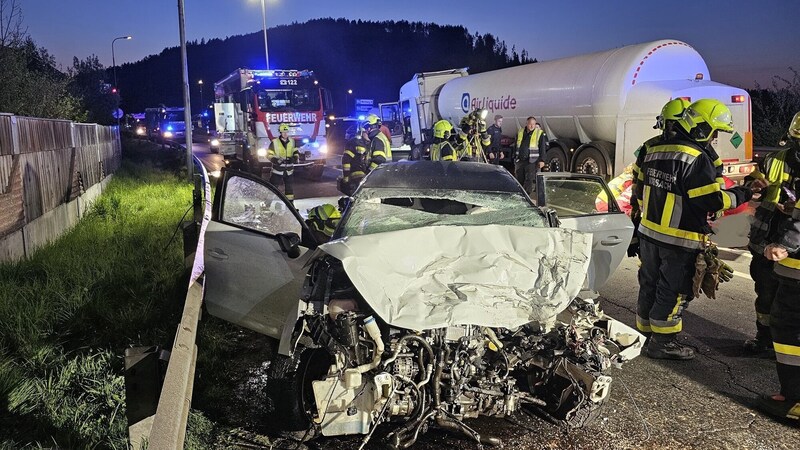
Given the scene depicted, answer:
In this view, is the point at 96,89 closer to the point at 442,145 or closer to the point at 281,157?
the point at 281,157

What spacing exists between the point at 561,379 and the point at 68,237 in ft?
23.0

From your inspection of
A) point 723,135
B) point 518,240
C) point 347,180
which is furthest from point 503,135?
point 518,240

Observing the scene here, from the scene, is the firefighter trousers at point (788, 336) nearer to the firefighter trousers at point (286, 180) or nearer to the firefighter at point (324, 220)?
the firefighter at point (324, 220)

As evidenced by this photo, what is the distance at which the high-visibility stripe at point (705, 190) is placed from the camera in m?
4.13

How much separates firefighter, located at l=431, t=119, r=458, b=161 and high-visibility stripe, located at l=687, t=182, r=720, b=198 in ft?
15.0

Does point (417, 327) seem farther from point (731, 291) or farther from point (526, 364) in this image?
point (731, 291)

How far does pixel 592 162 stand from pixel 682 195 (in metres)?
8.77

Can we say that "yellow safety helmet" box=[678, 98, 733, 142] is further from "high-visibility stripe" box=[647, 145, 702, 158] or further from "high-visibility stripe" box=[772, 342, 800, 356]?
"high-visibility stripe" box=[772, 342, 800, 356]

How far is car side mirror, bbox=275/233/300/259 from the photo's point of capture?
385cm

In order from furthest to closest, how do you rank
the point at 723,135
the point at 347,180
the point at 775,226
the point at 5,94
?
the point at 5,94
the point at 723,135
the point at 347,180
the point at 775,226

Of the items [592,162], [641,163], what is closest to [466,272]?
[641,163]

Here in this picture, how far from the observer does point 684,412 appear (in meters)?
3.62

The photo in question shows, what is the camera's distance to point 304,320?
3051mm

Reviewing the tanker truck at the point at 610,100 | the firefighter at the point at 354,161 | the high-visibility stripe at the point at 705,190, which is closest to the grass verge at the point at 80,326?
the firefighter at the point at 354,161
